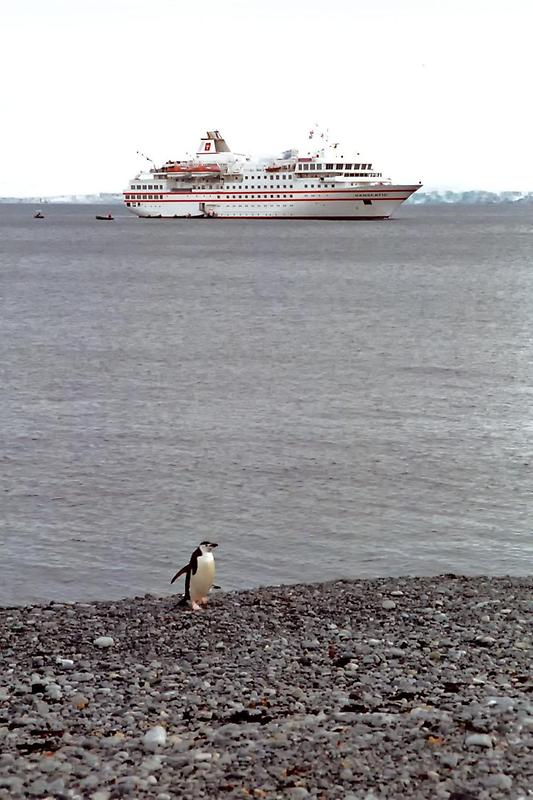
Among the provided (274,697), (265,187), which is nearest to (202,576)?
(274,697)

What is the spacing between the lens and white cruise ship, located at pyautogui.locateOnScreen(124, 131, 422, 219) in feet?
446

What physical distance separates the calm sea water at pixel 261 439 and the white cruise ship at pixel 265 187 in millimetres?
81695

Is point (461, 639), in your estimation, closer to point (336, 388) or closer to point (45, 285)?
point (336, 388)

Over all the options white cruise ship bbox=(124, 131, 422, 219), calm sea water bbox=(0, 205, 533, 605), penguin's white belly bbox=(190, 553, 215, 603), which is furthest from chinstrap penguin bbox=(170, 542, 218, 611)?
white cruise ship bbox=(124, 131, 422, 219)

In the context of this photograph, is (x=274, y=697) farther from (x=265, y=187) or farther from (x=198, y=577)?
(x=265, y=187)

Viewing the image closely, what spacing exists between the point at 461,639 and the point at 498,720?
236 cm

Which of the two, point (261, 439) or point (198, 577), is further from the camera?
point (261, 439)

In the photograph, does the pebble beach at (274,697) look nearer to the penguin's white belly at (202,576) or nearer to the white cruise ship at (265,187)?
the penguin's white belly at (202,576)

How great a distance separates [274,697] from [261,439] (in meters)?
14.2

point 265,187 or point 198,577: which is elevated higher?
point 265,187

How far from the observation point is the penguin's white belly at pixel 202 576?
11.5 metres

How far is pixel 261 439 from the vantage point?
73.8ft

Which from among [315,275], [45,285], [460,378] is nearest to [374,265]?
[315,275]

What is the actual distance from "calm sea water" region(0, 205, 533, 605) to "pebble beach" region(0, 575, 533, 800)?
253 cm
